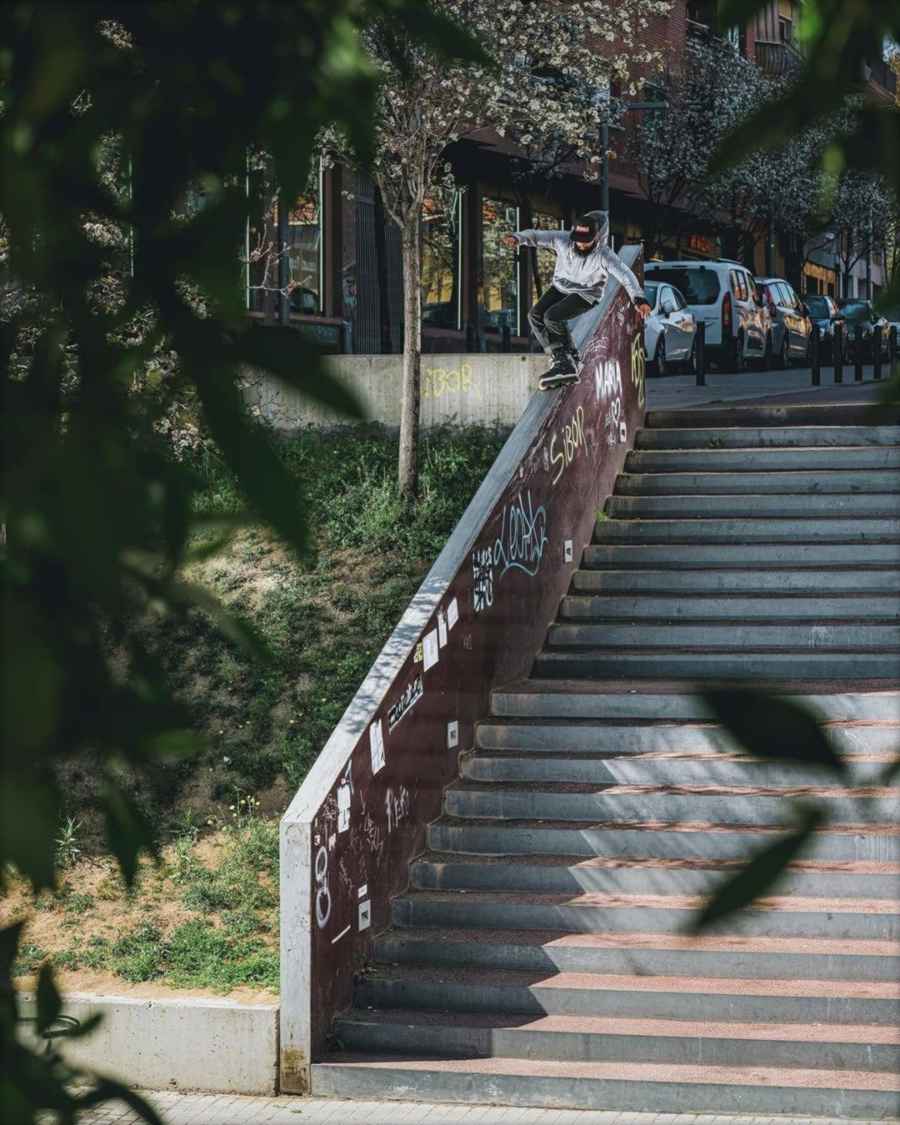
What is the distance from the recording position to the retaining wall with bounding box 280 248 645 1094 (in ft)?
27.1

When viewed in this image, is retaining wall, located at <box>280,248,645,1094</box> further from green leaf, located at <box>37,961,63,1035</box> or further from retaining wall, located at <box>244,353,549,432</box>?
green leaf, located at <box>37,961,63,1035</box>

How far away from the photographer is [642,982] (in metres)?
8.52

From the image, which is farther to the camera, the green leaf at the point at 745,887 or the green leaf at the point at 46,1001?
the green leaf at the point at 46,1001

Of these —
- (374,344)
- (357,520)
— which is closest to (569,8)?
(357,520)

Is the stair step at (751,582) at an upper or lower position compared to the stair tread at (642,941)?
upper

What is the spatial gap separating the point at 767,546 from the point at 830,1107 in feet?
17.2

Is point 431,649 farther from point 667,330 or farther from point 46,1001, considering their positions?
point 667,330

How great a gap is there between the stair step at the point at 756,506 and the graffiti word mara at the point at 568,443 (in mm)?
754

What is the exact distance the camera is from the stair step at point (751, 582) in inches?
465

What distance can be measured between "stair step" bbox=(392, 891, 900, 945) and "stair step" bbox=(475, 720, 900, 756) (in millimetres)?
890

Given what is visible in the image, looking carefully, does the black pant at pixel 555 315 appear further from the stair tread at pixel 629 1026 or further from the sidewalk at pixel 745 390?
the stair tread at pixel 629 1026

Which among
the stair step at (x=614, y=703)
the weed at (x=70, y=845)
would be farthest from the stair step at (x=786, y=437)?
the weed at (x=70, y=845)

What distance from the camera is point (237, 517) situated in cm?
175

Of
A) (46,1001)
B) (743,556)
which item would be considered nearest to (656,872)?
(743,556)
